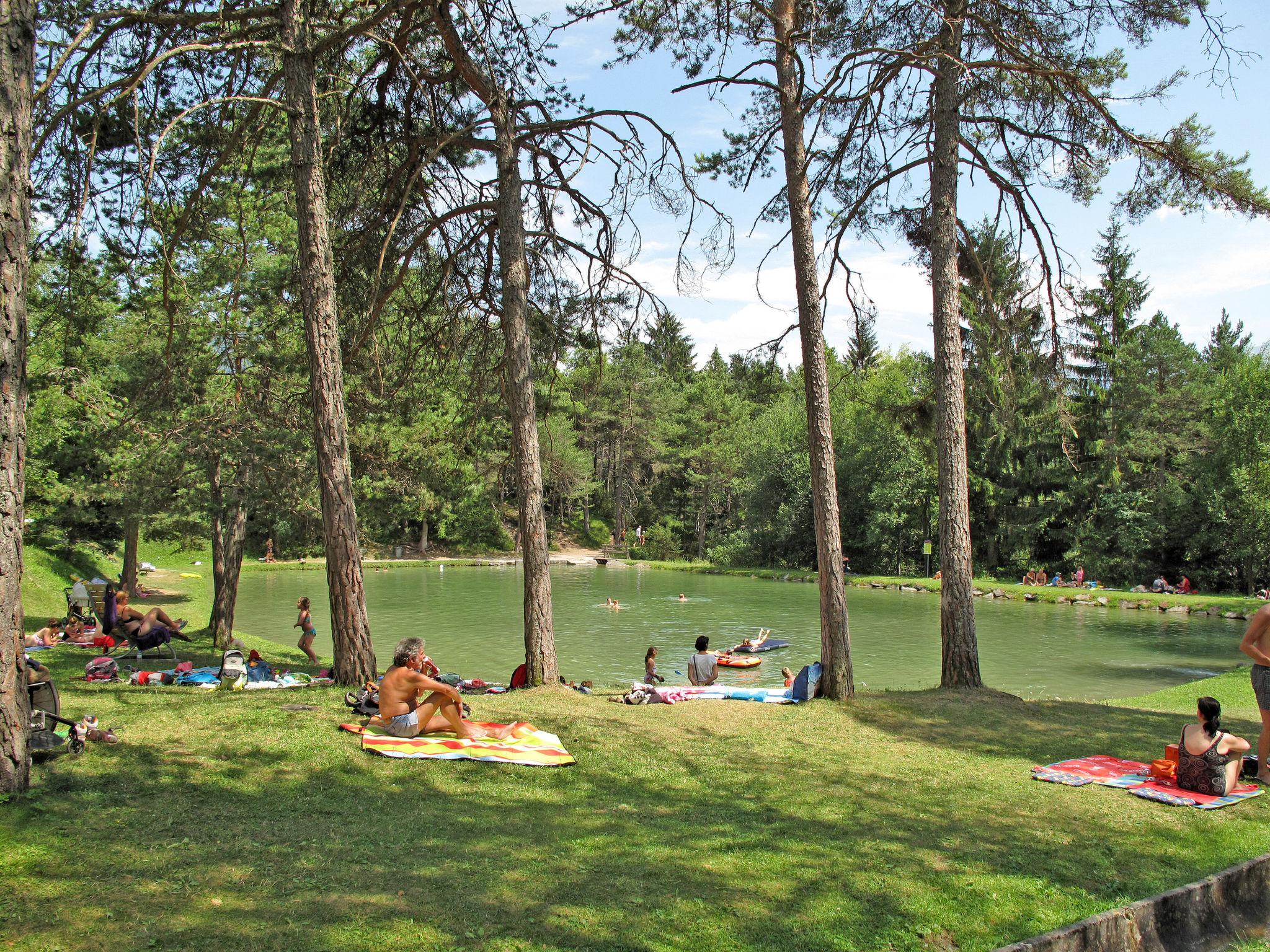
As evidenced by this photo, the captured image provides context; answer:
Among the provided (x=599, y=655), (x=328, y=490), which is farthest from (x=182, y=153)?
(x=599, y=655)

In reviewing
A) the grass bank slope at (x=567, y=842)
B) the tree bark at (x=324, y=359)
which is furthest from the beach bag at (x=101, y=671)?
the tree bark at (x=324, y=359)

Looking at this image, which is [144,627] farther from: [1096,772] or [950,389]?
[1096,772]

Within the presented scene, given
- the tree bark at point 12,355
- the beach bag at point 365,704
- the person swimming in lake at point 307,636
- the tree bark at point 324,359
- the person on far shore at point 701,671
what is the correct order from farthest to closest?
1. the person swimming in lake at point 307,636
2. the person on far shore at point 701,671
3. the tree bark at point 324,359
4. the beach bag at point 365,704
5. the tree bark at point 12,355

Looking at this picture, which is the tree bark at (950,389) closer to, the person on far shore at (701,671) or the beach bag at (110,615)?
the person on far shore at (701,671)

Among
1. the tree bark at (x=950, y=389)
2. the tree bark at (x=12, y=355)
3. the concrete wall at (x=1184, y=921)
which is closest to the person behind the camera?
the concrete wall at (x=1184, y=921)

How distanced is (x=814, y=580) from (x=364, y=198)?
29349 millimetres

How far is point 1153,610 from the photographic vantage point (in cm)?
2694

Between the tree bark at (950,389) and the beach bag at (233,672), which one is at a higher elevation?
the tree bark at (950,389)

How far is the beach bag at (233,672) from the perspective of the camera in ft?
30.1

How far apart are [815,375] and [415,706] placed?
566cm

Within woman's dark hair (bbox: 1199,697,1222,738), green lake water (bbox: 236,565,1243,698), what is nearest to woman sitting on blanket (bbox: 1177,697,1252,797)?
woman's dark hair (bbox: 1199,697,1222,738)

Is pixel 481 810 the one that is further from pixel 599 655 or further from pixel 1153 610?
pixel 1153 610

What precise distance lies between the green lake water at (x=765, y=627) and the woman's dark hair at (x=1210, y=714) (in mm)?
7769

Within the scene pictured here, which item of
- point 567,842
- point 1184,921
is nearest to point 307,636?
point 567,842
